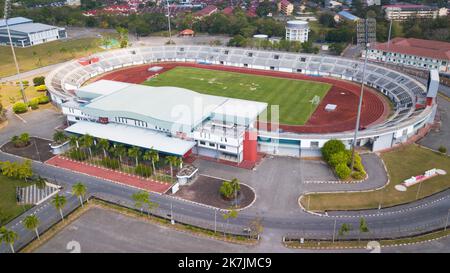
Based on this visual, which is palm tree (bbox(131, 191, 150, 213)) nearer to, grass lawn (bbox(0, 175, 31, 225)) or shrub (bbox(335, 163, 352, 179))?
grass lawn (bbox(0, 175, 31, 225))

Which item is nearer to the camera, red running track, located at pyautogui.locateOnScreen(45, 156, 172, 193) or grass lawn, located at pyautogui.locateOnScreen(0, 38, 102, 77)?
red running track, located at pyautogui.locateOnScreen(45, 156, 172, 193)

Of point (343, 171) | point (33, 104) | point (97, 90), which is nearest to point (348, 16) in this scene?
point (97, 90)

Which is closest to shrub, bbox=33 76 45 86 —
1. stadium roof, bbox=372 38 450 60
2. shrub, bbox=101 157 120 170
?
shrub, bbox=101 157 120 170

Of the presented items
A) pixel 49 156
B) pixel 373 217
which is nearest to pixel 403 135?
pixel 373 217

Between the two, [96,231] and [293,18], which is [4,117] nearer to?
[96,231]

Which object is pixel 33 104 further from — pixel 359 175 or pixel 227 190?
pixel 359 175

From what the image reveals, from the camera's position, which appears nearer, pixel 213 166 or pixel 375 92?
pixel 213 166
